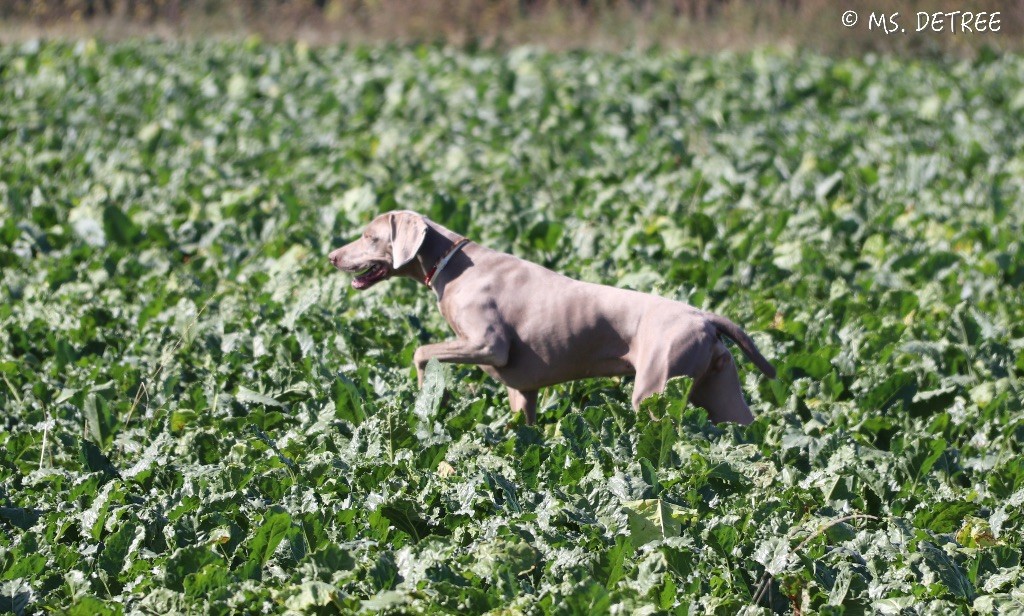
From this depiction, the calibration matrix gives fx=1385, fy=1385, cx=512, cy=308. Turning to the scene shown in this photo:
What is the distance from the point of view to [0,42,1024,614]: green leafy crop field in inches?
162

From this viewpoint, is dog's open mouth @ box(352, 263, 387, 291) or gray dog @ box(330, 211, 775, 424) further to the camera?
dog's open mouth @ box(352, 263, 387, 291)

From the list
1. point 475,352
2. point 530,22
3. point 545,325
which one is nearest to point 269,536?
point 475,352

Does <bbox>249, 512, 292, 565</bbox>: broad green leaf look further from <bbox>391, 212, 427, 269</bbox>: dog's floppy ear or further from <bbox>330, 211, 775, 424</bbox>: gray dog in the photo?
<bbox>391, 212, 427, 269</bbox>: dog's floppy ear

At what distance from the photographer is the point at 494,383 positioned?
6.03 metres

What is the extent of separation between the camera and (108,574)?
164 inches

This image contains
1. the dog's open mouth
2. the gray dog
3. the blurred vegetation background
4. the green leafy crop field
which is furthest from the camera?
the blurred vegetation background

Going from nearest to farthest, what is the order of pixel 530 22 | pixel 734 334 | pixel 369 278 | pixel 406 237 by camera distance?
pixel 734 334 → pixel 406 237 → pixel 369 278 → pixel 530 22

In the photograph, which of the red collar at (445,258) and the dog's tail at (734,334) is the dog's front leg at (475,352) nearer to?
the red collar at (445,258)

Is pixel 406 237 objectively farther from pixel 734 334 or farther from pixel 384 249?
pixel 734 334

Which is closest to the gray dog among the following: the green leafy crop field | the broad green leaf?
the green leafy crop field

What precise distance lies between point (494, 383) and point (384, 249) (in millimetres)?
949

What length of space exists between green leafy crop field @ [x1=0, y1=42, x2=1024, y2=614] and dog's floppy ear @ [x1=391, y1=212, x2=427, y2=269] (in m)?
0.43

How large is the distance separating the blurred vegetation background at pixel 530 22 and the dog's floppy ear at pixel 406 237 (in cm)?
1270

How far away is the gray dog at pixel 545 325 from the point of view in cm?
506
